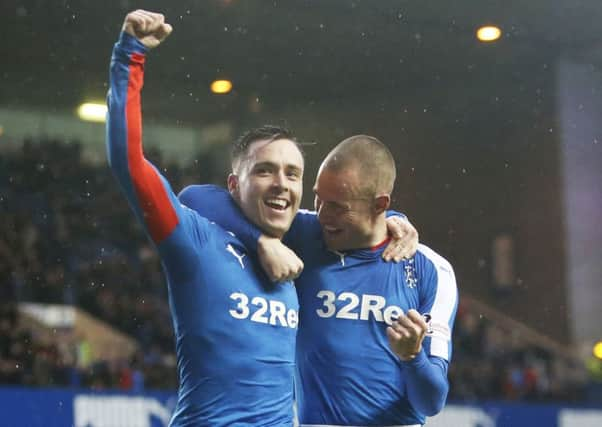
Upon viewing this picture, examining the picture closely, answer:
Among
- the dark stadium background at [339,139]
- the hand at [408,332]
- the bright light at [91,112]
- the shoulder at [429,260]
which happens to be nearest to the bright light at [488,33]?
the dark stadium background at [339,139]

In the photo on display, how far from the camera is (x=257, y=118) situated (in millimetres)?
4859

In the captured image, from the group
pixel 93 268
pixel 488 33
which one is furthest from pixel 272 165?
pixel 93 268

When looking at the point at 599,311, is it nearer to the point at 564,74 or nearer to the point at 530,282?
the point at 530,282

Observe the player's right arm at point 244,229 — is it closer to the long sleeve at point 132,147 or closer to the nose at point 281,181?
the nose at point 281,181

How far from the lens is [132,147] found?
155 cm

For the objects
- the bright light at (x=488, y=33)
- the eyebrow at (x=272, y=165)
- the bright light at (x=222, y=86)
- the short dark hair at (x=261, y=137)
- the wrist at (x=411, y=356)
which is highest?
the bright light at (x=222, y=86)

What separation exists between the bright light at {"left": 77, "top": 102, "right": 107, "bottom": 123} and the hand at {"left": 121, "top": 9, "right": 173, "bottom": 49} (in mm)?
6038

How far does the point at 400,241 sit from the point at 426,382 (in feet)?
1.13

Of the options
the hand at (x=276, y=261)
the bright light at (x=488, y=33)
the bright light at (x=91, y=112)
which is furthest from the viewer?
the bright light at (x=91, y=112)

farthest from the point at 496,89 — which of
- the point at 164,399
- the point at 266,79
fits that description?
the point at 164,399

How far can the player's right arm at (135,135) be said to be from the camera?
155cm

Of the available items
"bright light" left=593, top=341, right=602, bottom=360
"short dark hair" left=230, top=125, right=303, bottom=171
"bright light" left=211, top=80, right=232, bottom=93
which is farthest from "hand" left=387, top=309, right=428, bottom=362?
"bright light" left=593, top=341, right=602, bottom=360

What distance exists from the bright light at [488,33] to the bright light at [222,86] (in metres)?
1.73

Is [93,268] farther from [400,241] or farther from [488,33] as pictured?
[400,241]
